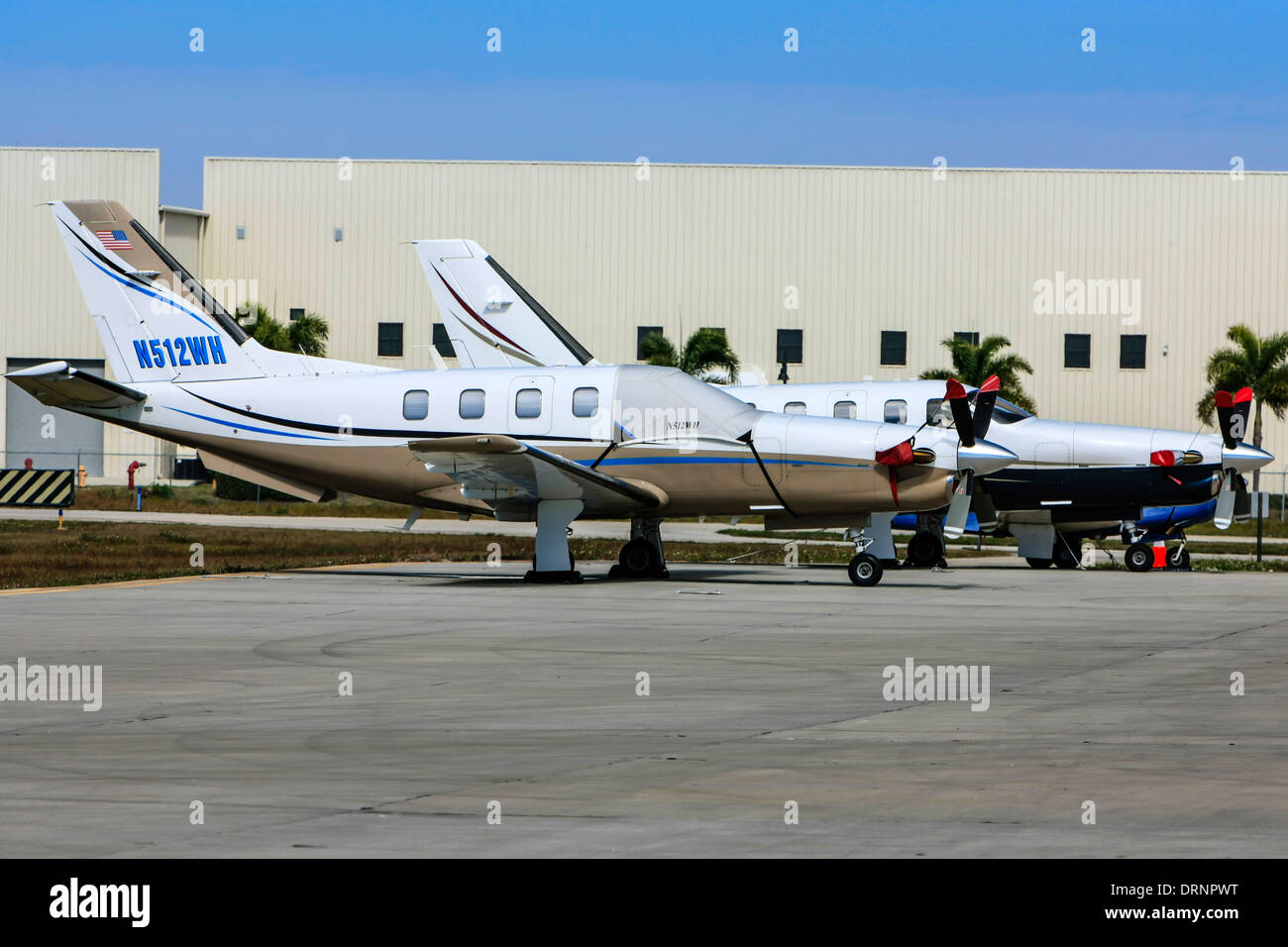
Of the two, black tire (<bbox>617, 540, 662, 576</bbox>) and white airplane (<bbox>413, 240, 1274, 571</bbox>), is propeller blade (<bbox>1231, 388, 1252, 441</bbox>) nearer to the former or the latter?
white airplane (<bbox>413, 240, 1274, 571</bbox>)

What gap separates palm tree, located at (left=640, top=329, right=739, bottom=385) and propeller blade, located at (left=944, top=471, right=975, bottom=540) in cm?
3755

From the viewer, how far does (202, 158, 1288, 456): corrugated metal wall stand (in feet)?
210

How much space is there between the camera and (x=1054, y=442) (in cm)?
2539

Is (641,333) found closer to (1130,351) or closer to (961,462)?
(1130,351)

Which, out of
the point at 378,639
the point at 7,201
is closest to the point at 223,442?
the point at 378,639

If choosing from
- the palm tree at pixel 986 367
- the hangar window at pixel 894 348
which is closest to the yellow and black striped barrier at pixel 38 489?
the palm tree at pixel 986 367

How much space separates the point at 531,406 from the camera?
22.9 meters

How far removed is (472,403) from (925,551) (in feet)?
29.6

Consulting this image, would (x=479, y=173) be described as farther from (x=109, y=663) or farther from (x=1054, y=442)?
(x=109, y=663)

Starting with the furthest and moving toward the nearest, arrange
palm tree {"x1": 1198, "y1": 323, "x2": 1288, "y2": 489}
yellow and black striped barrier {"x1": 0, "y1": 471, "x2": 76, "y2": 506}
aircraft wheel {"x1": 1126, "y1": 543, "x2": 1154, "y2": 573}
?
palm tree {"x1": 1198, "y1": 323, "x2": 1288, "y2": 489} → yellow and black striped barrier {"x1": 0, "y1": 471, "x2": 76, "y2": 506} → aircraft wheel {"x1": 1126, "y1": 543, "x2": 1154, "y2": 573}

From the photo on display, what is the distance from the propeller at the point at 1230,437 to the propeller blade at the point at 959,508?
549cm

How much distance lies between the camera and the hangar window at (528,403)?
22891 mm

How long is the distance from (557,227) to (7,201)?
23731 millimetres

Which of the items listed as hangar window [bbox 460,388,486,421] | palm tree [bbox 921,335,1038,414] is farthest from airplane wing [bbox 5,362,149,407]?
palm tree [bbox 921,335,1038,414]
